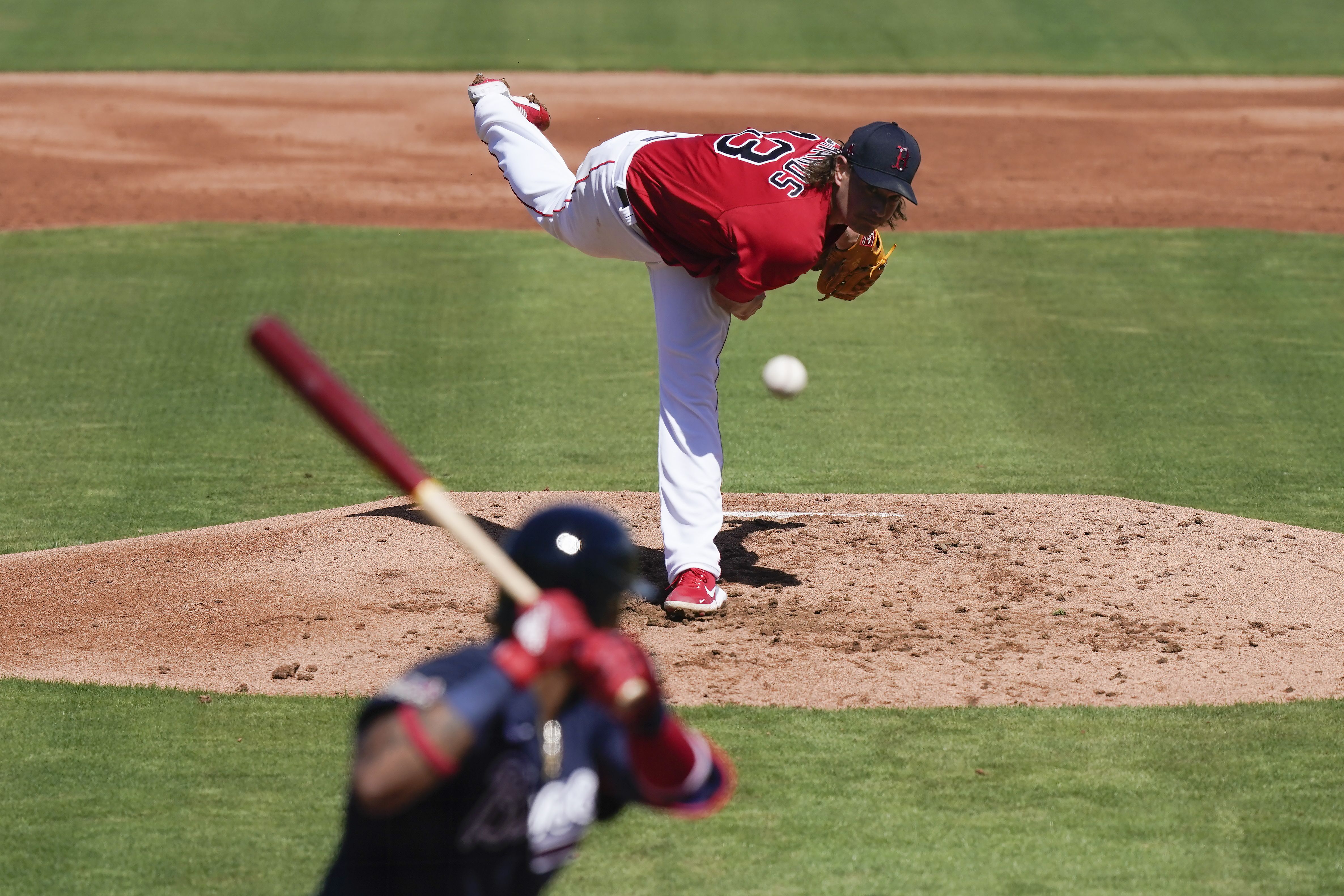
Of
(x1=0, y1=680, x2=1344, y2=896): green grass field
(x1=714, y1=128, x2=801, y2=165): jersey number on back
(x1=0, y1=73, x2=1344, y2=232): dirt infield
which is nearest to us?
(x1=0, y1=680, x2=1344, y2=896): green grass field

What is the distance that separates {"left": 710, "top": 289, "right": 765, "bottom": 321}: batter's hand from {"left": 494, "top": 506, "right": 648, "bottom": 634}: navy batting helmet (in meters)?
3.30

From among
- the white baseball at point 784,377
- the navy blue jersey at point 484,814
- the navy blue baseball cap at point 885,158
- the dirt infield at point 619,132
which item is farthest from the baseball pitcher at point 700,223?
the dirt infield at point 619,132

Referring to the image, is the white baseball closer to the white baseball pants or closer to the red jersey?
the white baseball pants

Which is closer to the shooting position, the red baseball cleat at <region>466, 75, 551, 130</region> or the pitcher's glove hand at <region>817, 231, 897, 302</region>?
the pitcher's glove hand at <region>817, 231, 897, 302</region>

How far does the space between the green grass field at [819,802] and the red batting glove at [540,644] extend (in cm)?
202

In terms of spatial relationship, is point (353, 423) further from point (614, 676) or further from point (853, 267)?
point (853, 267)


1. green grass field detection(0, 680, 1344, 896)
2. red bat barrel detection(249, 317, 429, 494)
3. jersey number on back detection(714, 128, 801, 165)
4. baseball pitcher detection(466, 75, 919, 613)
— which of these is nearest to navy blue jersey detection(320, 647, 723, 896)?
red bat barrel detection(249, 317, 429, 494)

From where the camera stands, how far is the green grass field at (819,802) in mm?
4105

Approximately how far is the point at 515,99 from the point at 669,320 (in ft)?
4.16

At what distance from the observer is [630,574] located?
2613mm

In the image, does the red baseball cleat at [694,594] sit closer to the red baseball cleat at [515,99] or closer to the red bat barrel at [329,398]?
the red baseball cleat at [515,99]

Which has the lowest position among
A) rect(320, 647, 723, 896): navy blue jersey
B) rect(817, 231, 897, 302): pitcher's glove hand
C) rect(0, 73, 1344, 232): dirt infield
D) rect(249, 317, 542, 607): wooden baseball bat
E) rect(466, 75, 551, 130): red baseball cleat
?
rect(0, 73, 1344, 232): dirt infield

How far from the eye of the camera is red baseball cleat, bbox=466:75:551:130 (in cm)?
639

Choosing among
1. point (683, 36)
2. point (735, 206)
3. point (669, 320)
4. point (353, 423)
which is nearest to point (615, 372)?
point (669, 320)
